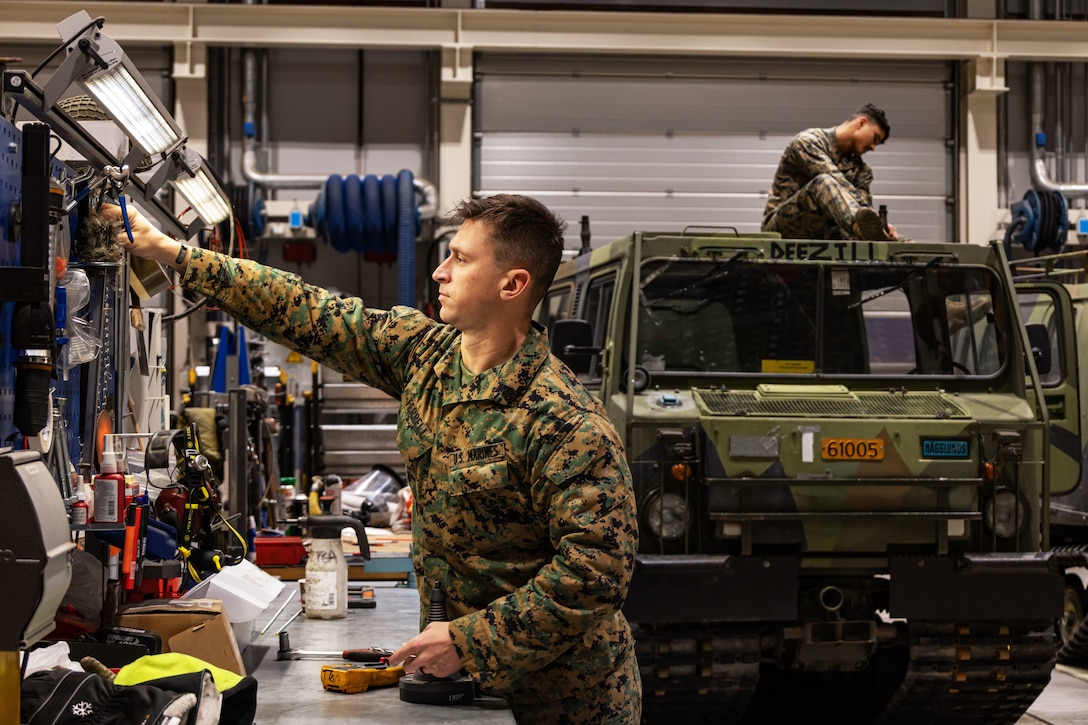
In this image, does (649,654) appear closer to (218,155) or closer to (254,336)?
(254,336)

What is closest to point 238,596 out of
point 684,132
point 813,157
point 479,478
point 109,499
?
point 109,499

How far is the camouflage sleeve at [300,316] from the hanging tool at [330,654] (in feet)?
2.59

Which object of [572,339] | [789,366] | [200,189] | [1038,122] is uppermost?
[1038,122]

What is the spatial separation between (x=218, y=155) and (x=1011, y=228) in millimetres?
7405

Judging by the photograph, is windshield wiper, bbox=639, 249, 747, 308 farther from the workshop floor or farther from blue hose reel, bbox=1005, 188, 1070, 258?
blue hose reel, bbox=1005, 188, 1070, 258

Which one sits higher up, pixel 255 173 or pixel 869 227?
pixel 255 173

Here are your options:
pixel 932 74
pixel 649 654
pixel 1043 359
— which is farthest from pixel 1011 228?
pixel 649 654

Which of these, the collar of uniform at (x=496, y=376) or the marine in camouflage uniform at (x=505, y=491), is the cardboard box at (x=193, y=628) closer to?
the marine in camouflage uniform at (x=505, y=491)

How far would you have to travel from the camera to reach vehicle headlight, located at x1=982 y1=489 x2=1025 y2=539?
16.4 feet

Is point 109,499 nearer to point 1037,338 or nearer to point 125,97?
point 125,97

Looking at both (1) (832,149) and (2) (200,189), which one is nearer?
(2) (200,189)

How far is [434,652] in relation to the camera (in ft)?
6.63

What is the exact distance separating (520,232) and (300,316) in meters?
0.45

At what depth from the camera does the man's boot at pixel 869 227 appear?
5.36 m
